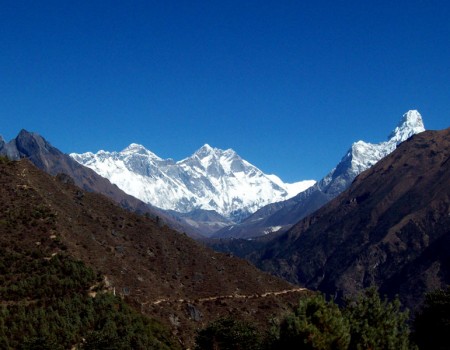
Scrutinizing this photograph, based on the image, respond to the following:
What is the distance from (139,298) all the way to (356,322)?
72689 millimetres

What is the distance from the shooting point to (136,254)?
136750 mm

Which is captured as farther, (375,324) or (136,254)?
(136,254)

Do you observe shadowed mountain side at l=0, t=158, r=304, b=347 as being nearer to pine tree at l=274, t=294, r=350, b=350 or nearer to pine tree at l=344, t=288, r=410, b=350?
pine tree at l=344, t=288, r=410, b=350

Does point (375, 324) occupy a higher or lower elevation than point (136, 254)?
lower

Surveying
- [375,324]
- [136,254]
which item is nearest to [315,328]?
[375,324]

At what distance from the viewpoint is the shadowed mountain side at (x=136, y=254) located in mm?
110812

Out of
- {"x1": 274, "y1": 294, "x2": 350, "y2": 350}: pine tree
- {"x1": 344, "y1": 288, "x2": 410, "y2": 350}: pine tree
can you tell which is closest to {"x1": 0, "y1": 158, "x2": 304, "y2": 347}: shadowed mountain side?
{"x1": 344, "y1": 288, "x2": 410, "y2": 350}: pine tree

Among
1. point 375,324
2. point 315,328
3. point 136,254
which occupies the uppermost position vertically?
point 136,254

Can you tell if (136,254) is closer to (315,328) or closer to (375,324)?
(375,324)

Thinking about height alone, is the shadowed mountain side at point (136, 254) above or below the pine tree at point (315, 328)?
above

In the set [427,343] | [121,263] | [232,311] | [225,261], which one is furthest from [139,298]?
[427,343]

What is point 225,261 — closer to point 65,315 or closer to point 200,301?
point 200,301

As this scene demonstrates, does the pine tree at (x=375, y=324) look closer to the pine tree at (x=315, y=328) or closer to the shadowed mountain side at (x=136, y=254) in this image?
the pine tree at (x=315, y=328)

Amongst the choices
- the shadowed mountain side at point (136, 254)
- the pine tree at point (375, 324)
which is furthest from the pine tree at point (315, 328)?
the shadowed mountain side at point (136, 254)
